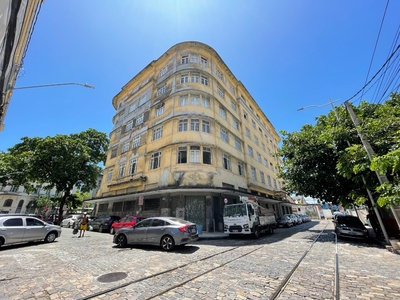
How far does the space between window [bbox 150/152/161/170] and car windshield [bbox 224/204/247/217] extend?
27.2 feet

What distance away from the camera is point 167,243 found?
347 inches

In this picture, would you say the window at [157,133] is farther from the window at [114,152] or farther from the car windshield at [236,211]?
the car windshield at [236,211]

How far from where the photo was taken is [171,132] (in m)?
18.6

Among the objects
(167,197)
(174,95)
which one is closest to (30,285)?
(167,197)

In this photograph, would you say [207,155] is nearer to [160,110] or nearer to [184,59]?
[160,110]

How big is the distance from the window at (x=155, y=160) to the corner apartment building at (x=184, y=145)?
11 centimetres

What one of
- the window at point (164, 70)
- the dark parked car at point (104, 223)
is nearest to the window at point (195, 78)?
the window at point (164, 70)

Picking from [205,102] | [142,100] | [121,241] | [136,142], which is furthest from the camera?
[142,100]

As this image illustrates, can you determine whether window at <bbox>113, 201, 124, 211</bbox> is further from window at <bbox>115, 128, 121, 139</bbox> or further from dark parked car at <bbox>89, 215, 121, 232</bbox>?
window at <bbox>115, 128, 121, 139</bbox>

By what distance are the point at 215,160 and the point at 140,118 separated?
12755mm

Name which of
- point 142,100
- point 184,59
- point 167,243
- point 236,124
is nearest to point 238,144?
point 236,124

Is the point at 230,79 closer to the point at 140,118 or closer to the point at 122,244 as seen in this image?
the point at 140,118

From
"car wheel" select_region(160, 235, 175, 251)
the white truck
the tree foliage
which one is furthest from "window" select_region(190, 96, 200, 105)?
"car wheel" select_region(160, 235, 175, 251)

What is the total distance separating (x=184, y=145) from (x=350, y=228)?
45.4ft
